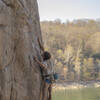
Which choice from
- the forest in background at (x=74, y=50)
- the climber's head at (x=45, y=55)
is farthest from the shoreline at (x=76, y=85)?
the climber's head at (x=45, y=55)

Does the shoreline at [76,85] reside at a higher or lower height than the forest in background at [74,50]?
lower

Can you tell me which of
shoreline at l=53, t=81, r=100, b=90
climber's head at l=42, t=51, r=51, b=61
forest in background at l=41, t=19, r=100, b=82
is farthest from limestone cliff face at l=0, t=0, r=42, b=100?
forest in background at l=41, t=19, r=100, b=82

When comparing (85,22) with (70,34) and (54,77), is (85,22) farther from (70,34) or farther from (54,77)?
(54,77)

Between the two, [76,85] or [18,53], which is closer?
[18,53]

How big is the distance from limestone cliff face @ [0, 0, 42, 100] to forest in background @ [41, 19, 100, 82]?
31.4 metres

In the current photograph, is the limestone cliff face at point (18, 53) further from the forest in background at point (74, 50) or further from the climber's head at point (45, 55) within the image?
the forest in background at point (74, 50)

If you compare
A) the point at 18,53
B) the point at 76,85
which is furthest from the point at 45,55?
the point at 76,85

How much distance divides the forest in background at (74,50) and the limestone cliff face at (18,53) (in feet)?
103

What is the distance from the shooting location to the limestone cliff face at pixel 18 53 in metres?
4.76

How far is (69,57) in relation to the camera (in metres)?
45.0

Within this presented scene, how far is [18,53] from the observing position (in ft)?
17.0

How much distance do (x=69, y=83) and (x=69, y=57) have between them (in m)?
10.3

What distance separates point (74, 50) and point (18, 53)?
43.4 meters

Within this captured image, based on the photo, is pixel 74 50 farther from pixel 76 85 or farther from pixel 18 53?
pixel 18 53
